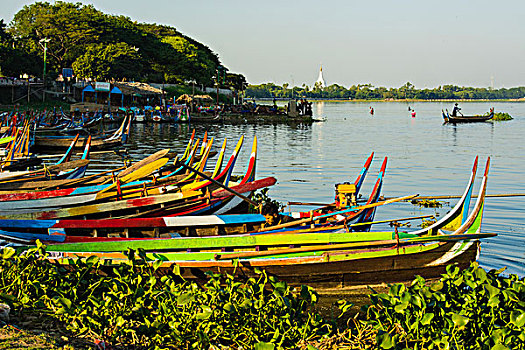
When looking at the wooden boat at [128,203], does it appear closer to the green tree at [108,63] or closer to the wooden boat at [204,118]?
the wooden boat at [204,118]

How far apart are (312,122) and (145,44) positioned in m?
28.9

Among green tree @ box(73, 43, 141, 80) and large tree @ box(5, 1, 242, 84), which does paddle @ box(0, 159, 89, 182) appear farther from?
green tree @ box(73, 43, 141, 80)

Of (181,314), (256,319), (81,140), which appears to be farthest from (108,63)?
(256,319)

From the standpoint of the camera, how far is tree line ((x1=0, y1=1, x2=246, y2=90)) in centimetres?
5722

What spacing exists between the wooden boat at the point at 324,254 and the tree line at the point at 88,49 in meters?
49.3

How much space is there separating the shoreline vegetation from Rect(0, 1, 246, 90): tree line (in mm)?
50888

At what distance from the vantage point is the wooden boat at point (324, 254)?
7711 mm

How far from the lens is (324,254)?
25.3 ft

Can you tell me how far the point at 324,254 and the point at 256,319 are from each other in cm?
234

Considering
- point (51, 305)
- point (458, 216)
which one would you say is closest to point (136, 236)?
point (51, 305)

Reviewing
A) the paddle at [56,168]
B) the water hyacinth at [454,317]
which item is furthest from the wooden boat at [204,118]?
the water hyacinth at [454,317]

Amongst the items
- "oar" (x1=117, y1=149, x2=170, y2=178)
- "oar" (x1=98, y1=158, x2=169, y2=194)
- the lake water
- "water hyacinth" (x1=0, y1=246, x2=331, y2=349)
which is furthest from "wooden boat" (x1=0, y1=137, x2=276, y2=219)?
the lake water

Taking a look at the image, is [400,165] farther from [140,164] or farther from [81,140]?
[140,164]

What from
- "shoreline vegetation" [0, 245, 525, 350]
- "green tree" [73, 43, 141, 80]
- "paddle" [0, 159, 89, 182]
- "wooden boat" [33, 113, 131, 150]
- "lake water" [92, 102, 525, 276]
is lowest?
"lake water" [92, 102, 525, 276]
